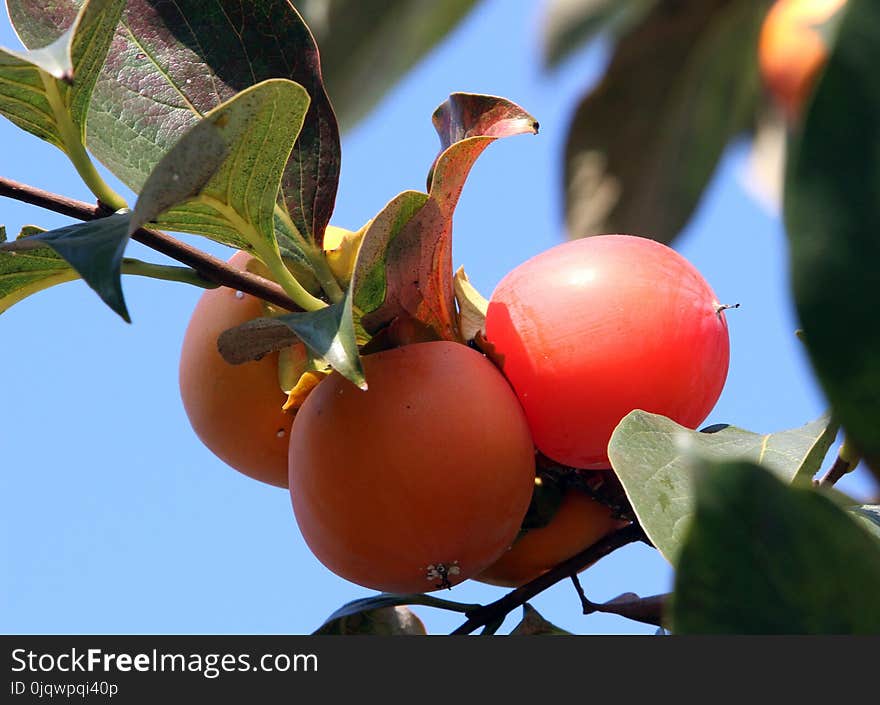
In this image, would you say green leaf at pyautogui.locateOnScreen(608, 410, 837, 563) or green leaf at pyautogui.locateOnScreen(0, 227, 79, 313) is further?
green leaf at pyautogui.locateOnScreen(0, 227, 79, 313)

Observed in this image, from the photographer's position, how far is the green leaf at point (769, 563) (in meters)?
0.45

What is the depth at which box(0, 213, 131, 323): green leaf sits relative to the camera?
0.70 metres

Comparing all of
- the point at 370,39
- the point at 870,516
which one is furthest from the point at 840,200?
the point at 370,39

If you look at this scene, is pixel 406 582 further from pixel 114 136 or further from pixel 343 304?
pixel 114 136

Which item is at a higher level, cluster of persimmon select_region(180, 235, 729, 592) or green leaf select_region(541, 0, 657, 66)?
green leaf select_region(541, 0, 657, 66)

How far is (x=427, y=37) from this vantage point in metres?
2.33

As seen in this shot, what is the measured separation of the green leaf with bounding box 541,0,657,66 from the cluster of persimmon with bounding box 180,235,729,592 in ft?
5.26

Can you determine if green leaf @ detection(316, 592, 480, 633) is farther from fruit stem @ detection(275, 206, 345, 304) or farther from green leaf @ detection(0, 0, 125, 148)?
green leaf @ detection(0, 0, 125, 148)

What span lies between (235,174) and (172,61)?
0.15m

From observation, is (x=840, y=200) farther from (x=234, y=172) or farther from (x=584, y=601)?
(x=584, y=601)

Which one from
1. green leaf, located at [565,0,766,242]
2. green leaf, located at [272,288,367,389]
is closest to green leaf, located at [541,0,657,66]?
green leaf, located at [565,0,766,242]

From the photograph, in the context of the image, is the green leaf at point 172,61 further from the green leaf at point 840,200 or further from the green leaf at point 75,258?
the green leaf at point 840,200

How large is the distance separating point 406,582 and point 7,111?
45 cm

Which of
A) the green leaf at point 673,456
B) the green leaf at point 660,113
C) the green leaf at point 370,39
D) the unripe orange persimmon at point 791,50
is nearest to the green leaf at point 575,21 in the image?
the green leaf at point 660,113
